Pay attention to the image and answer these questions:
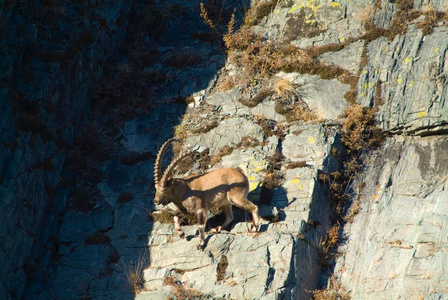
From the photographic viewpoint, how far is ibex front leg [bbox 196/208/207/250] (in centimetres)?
1510

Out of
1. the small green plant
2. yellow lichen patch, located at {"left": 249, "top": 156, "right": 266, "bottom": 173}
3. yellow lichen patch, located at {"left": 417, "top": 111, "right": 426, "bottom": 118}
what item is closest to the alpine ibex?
yellow lichen patch, located at {"left": 249, "top": 156, "right": 266, "bottom": 173}

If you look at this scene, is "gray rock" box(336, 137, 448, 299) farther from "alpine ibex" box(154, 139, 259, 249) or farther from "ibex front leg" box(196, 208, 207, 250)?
"ibex front leg" box(196, 208, 207, 250)

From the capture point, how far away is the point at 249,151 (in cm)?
1747

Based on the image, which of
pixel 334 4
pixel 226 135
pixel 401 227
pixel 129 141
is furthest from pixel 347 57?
pixel 129 141

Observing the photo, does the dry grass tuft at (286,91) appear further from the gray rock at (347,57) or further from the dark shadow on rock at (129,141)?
the dark shadow on rock at (129,141)

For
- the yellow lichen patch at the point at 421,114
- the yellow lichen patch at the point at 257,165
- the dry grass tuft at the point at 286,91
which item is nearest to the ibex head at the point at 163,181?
the yellow lichen patch at the point at 257,165

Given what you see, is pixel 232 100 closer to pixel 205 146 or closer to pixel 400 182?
pixel 205 146

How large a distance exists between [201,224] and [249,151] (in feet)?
10.5

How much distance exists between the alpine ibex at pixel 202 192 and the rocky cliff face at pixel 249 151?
→ 1.74ft

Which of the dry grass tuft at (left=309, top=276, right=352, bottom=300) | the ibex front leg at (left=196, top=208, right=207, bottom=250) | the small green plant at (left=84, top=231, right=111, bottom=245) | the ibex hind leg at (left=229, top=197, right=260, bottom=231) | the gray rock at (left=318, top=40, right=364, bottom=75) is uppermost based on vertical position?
the gray rock at (left=318, top=40, right=364, bottom=75)

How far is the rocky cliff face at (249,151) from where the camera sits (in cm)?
1468

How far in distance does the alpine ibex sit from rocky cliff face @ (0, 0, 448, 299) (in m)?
0.53

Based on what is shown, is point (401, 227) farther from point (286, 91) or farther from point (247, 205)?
point (286, 91)

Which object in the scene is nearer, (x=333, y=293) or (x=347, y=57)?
(x=333, y=293)
